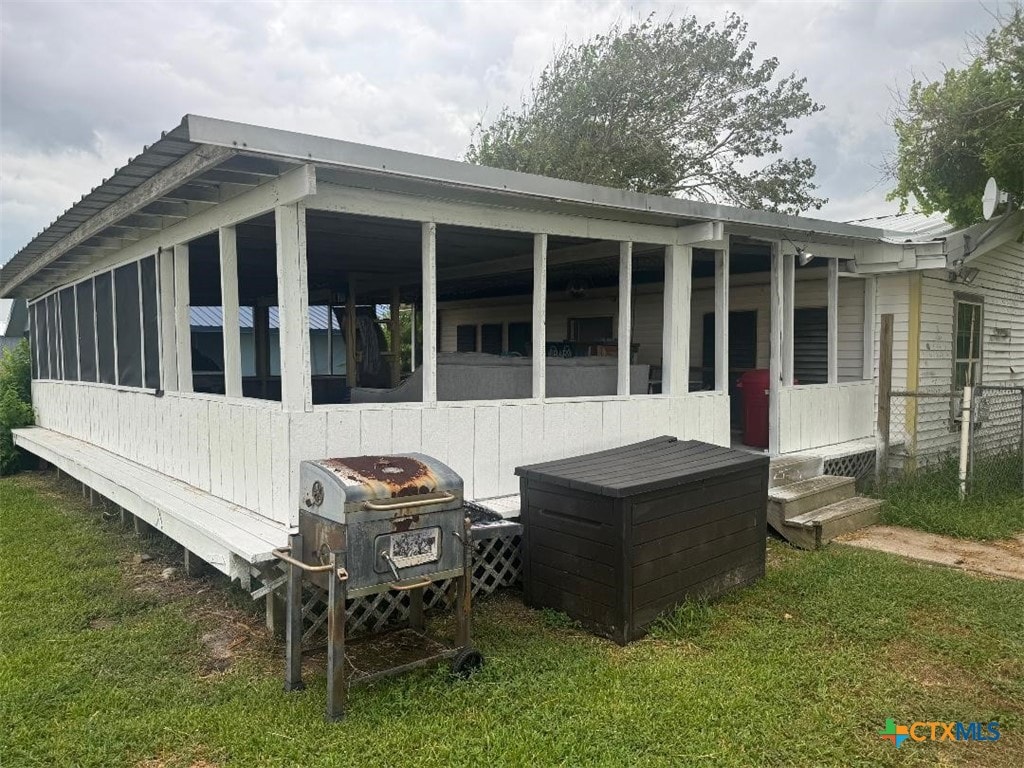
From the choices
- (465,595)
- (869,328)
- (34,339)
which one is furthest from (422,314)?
(34,339)

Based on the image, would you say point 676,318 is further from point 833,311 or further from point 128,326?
point 128,326

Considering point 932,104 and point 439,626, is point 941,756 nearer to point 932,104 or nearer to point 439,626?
point 439,626

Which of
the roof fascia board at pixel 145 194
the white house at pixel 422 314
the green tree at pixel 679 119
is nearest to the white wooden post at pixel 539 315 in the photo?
the white house at pixel 422 314

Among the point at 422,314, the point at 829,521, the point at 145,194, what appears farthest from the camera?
the point at 829,521

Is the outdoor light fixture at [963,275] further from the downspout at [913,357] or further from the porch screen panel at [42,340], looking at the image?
the porch screen panel at [42,340]

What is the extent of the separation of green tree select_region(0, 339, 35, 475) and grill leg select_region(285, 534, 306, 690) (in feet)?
32.6

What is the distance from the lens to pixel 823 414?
7.70 m

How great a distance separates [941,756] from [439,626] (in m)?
2.60

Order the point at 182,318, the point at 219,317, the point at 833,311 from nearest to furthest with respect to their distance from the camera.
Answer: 1. the point at 182,318
2. the point at 833,311
3. the point at 219,317

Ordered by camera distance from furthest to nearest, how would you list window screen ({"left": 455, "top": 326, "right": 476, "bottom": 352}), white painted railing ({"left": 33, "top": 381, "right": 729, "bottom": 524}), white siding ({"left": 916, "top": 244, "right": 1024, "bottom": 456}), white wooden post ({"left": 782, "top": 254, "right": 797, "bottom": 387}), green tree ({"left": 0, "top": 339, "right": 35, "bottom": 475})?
window screen ({"left": 455, "top": 326, "right": 476, "bottom": 352}) < green tree ({"left": 0, "top": 339, "right": 35, "bottom": 475}) < white siding ({"left": 916, "top": 244, "right": 1024, "bottom": 456}) < white wooden post ({"left": 782, "top": 254, "right": 797, "bottom": 387}) < white painted railing ({"left": 33, "top": 381, "right": 729, "bottom": 524})

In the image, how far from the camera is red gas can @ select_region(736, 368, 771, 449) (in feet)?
25.3

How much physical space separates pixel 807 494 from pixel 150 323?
5892 millimetres

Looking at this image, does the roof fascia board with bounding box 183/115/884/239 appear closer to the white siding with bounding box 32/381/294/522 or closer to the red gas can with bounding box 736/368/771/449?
the white siding with bounding box 32/381/294/522

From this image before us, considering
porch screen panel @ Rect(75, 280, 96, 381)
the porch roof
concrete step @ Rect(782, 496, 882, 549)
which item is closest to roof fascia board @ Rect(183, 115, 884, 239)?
the porch roof
